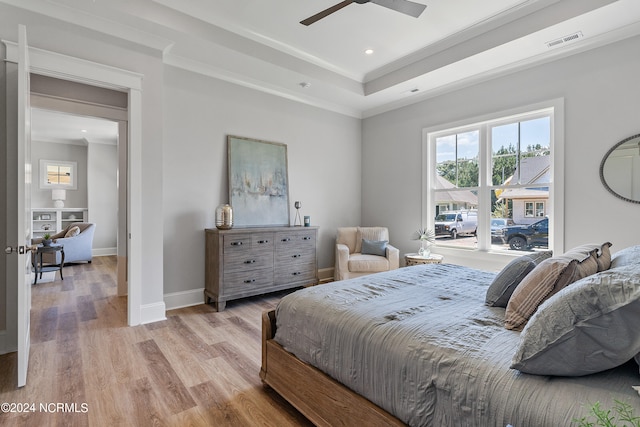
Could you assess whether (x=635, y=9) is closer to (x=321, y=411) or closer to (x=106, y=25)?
(x=321, y=411)

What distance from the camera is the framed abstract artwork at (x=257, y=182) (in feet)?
13.6

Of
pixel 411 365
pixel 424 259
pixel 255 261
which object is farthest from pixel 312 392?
pixel 424 259

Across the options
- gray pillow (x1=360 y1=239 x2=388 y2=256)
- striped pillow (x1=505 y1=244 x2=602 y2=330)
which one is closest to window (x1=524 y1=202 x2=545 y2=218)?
gray pillow (x1=360 y1=239 x2=388 y2=256)

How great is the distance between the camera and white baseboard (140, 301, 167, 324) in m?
3.23

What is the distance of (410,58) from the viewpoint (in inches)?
159

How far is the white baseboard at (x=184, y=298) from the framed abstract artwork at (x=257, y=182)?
98cm

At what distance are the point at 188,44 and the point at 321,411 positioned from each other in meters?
3.60

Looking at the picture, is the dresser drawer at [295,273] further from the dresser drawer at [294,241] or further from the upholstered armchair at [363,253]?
the upholstered armchair at [363,253]

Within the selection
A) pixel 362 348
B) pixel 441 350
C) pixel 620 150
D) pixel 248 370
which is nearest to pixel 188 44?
pixel 248 370

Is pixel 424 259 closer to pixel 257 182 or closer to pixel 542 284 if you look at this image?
pixel 257 182

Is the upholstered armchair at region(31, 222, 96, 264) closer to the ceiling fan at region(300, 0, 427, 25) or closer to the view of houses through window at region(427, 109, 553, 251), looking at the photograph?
the ceiling fan at region(300, 0, 427, 25)

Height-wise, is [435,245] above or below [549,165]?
below

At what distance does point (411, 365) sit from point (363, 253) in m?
3.44

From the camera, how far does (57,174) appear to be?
777 centimetres
